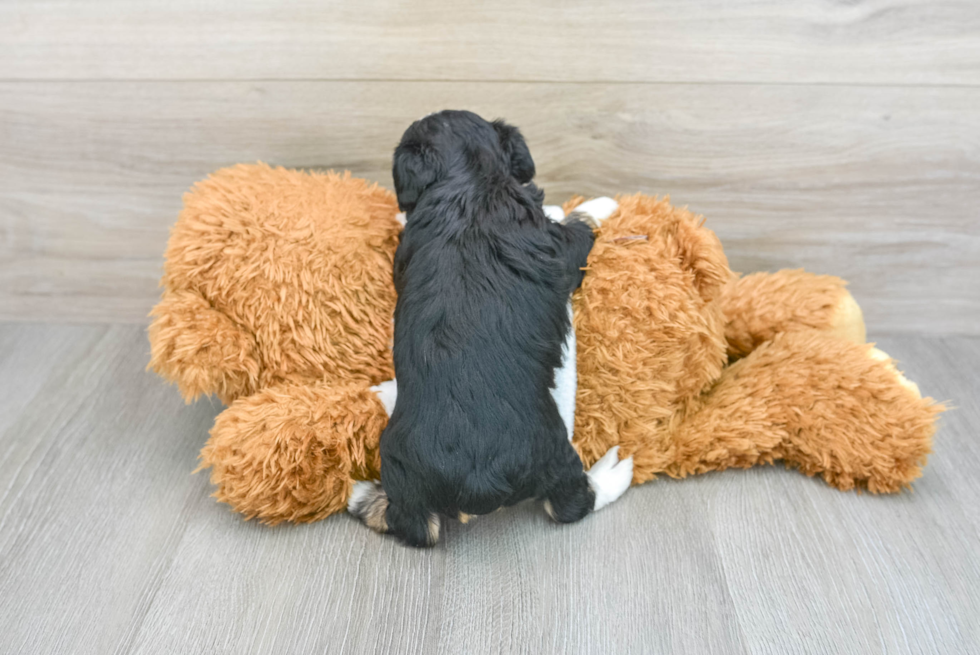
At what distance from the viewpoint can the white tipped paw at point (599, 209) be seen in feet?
4.03

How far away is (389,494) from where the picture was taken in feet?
3.57

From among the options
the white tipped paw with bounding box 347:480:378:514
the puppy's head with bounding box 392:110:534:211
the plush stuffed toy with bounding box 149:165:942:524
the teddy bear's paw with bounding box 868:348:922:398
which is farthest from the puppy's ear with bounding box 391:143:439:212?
the teddy bear's paw with bounding box 868:348:922:398

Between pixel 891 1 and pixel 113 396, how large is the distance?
5.79ft

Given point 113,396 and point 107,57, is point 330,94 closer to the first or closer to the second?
point 107,57

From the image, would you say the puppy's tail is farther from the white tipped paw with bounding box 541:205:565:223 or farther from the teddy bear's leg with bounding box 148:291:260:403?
the white tipped paw with bounding box 541:205:565:223

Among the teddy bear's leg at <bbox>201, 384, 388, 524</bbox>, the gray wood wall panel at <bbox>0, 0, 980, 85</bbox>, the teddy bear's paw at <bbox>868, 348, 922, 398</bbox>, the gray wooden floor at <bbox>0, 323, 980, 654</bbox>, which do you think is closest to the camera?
the gray wooden floor at <bbox>0, 323, 980, 654</bbox>

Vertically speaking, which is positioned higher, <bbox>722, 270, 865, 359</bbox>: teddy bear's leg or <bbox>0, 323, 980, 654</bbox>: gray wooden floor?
<bbox>722, 270, 865, 359</bbox>: teddy bear's leg

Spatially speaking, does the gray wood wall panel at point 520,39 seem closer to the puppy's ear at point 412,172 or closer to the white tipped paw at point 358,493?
the puppy's ear at point 412,172

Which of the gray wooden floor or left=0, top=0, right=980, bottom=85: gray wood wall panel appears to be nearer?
the gray wooden floor

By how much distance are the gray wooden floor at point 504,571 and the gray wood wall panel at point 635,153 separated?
0.47 m

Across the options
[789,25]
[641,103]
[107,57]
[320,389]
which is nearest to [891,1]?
[789,25]

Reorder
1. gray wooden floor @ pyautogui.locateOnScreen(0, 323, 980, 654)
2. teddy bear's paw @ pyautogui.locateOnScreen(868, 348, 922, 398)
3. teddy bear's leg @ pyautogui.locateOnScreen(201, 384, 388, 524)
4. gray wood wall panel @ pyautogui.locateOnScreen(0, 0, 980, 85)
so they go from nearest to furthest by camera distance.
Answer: gray wooden floor @ pyautogui.locateOnScreen(0, 323, 980, 654)
teddy bear's leg @ pyautogui.locateOnScreen(201, 384, 388, 524)
teddy bear's paw @ pyautogui.locateOnScreen(868, 348, 922, 398)
gray wood wall panel @ pyautogui.locateOnScreen(0, 0, 980, 85)

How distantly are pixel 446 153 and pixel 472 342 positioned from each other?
327mm

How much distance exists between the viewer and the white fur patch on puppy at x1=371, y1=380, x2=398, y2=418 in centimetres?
122
